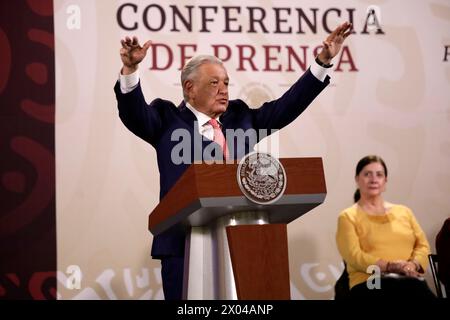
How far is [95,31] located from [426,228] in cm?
221

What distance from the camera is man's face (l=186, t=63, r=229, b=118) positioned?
2.45 meters

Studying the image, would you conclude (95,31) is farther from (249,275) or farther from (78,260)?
(249,275)

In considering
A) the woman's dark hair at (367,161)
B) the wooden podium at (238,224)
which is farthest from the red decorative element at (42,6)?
the wooden podium at (238,224)

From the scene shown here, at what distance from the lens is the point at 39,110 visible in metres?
3.93

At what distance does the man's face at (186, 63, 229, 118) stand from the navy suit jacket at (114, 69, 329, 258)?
0.17 feet

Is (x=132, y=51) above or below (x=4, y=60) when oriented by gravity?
below

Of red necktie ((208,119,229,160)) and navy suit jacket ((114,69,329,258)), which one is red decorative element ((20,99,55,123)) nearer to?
navy suit jacket ((114,69,329,258))

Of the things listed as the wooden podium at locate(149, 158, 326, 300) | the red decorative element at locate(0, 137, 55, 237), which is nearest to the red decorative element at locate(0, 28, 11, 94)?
the red decorative element at locate(0, 137, 55, 237)

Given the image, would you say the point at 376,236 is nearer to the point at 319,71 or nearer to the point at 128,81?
the point at 319,71

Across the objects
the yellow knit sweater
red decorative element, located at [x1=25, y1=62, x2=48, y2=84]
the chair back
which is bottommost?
the chair back

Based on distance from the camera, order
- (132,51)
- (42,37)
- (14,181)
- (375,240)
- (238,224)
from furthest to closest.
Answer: (42,37) < (14,181) < (375,240) < (132,51) < (238,224)

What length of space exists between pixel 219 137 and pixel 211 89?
0.19 metres

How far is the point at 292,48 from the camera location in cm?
417

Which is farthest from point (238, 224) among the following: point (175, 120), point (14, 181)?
point (14, 181)
